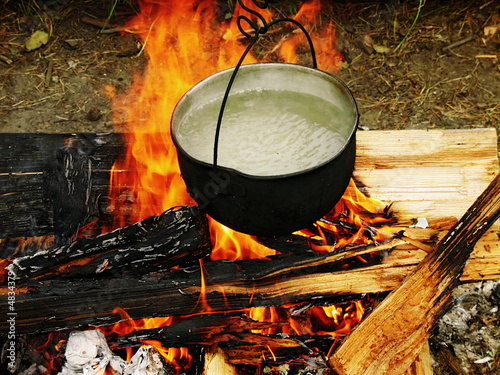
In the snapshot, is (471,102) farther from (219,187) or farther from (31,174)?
(31,174)

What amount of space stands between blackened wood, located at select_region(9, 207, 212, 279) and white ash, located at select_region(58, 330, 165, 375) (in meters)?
0.28

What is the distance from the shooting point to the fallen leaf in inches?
162

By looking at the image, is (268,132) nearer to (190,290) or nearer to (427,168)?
(190,290)

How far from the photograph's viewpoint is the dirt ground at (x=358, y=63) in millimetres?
3672

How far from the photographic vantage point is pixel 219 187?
1.64m

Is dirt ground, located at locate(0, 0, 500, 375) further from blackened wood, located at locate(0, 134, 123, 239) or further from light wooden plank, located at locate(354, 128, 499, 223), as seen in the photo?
blackened wood, located at locate(0, 134, 123, 239)

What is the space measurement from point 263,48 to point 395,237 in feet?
8.54

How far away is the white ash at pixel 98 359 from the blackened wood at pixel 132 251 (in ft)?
0.92

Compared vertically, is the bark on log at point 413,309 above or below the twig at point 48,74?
above

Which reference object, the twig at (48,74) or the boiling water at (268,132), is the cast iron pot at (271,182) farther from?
the twig at (48,74)

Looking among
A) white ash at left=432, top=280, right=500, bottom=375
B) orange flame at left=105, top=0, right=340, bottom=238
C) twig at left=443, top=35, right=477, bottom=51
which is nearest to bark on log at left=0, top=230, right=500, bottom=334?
white ash at left=432, top=280, right=500, bottom=375

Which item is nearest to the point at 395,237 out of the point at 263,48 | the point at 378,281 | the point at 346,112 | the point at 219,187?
the point at 378,281


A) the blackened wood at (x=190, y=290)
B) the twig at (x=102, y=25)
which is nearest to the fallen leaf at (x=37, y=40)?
the twig at (x=102, y=25)

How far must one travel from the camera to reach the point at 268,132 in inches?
79.3
